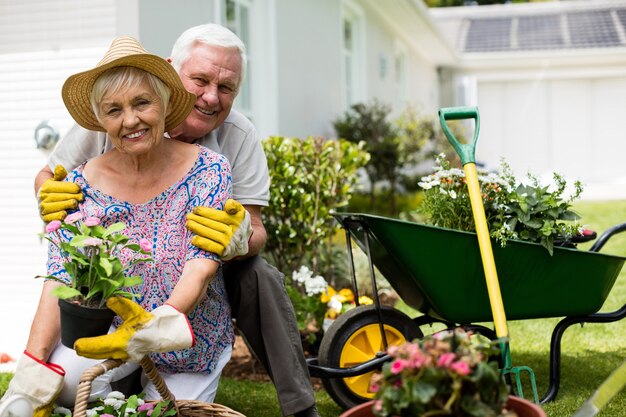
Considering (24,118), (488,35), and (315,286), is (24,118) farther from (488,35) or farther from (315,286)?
(488,35)

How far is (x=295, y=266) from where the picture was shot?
470cm

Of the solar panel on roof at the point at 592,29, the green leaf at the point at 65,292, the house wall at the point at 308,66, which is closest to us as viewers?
the green leaf at the point at 65,292

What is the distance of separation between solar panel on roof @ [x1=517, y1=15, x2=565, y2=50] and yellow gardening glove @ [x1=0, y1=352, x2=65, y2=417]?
16446 millimetres

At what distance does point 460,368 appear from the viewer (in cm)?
148

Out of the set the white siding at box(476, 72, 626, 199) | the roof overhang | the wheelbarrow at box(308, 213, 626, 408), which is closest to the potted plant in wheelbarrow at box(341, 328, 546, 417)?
the wheelbarrow at box(308, 213, 626, 408)

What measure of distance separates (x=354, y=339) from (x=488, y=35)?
680 inches

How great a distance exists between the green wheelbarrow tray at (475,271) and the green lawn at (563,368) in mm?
298

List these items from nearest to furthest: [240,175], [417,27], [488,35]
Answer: [240,175], [417,27], [488,35]

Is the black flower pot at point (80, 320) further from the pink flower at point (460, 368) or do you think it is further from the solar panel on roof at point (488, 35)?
the solar panel on roof at point (488, 35)

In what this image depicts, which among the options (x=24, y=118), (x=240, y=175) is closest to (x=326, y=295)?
(x=240, y=175)

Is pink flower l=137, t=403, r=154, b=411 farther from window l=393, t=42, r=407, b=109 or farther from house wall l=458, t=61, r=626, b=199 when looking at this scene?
house wall l=458, t=61, r=626, b=199

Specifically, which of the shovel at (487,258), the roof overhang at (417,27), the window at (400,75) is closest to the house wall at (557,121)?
the roof overhang at (417,27)

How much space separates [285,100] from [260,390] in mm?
3388

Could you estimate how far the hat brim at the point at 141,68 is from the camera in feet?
7.50
